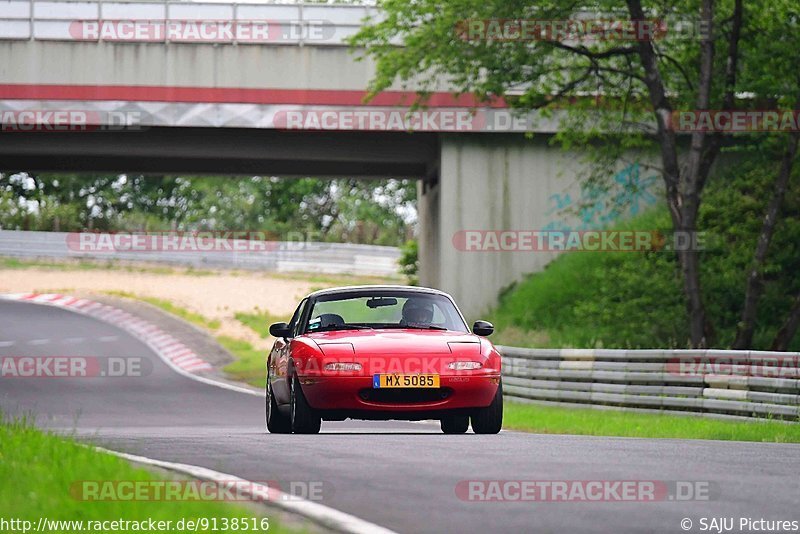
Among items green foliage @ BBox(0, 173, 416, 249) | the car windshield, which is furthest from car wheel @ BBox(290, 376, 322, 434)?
green foliage @ BBox(0, 173, 416, 249)

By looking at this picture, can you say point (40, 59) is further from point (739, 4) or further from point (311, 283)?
point (311, 283)

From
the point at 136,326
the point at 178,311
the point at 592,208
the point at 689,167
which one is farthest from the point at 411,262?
the point at 689,167

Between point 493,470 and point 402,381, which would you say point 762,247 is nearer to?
point 402,381

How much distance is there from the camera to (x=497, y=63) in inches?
1050

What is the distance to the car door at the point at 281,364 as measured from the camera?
13328 millimetres

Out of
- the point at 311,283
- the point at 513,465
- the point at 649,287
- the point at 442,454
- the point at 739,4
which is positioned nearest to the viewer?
the point at 513,465

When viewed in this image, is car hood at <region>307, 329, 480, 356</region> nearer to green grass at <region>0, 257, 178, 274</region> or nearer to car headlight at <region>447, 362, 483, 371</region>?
car headlight at <region>447, 362, 483, 371</region>

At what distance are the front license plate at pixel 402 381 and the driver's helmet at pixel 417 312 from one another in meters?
1.23

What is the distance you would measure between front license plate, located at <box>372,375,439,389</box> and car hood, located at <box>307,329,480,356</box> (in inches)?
8.9

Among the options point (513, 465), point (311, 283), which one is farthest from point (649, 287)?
point (311, 283)

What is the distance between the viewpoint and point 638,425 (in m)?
18.5

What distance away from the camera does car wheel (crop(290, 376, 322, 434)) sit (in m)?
12.8

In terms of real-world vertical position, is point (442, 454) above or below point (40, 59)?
below

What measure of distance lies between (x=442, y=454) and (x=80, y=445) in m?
2.56
